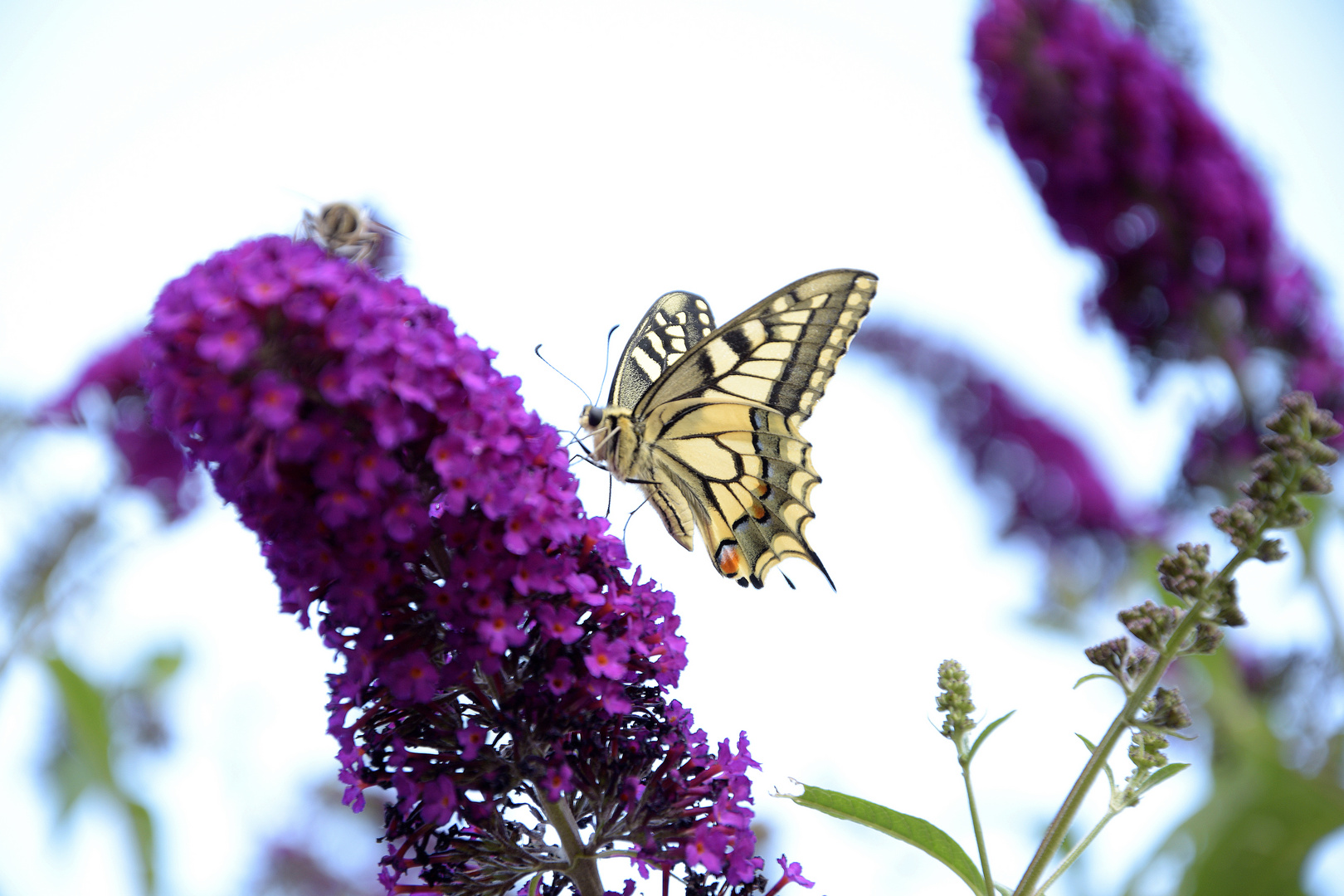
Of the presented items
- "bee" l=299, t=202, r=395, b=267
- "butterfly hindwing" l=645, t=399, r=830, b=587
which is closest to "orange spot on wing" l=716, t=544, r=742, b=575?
"butterfly hindwing" l=645, t=399, r=830, b=587

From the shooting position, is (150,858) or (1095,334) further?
(1095,334)

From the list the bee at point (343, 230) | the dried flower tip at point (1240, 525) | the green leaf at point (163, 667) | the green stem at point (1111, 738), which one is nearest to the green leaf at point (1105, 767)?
the green stem at point (1111, 738)

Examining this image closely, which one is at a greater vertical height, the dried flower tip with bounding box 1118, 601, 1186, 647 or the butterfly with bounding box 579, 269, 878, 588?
the butterfly with bounding box 579, 269, 878, 588

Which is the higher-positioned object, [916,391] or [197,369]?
[916,391]

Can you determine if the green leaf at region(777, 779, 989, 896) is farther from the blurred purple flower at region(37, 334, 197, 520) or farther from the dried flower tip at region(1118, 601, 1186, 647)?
the blurred purple flower at region(37, 334, 197, 520)

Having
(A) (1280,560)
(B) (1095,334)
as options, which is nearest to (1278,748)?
(A) (1280,560)

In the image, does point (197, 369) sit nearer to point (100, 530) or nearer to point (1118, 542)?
point (100, 530)

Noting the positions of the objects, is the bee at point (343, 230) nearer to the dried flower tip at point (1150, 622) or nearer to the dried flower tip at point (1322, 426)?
the dried flower tip at point (1150, 622)
